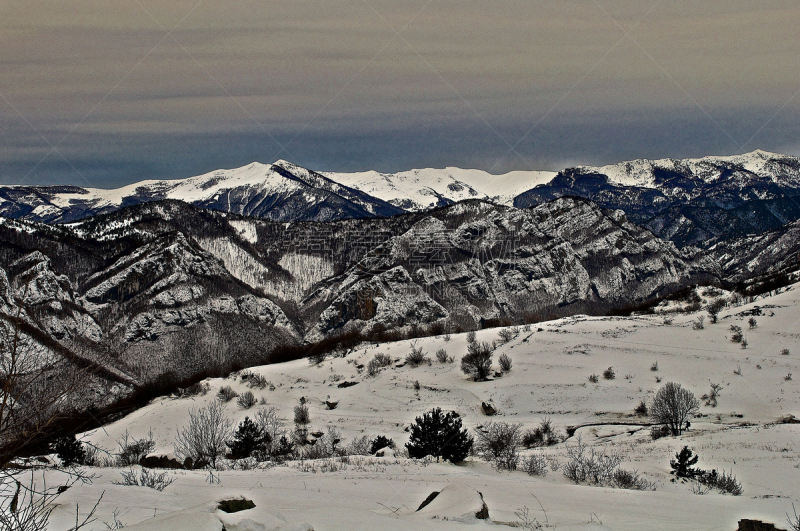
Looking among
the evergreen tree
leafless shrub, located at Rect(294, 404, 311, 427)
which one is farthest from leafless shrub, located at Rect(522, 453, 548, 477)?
leafless shrub, located at Rect(294, 404, 311, 427)

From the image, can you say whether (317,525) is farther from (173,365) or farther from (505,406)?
(173,365)

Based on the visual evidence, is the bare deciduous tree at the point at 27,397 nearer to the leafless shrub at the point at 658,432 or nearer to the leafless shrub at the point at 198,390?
the leafless shrub at the point at 658,432

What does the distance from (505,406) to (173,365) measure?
153779 mm

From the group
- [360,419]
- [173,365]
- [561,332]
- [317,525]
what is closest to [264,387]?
[360,419]

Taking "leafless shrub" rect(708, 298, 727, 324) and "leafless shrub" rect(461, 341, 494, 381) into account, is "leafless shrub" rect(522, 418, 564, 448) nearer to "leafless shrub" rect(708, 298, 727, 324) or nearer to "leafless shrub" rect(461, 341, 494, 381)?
"leafless shrub" rect(461, 341, 494, 381)

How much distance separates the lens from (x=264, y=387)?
51906 mm

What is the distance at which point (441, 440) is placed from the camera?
24594 mm

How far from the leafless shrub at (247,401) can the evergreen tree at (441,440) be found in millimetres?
24871

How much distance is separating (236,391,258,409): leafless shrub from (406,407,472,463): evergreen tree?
2487 cm

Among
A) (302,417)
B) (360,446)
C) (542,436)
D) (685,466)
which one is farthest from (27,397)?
(302,417)

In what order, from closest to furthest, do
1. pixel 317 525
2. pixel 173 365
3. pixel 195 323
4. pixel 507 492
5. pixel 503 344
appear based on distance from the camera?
pixel 317 525 < pixel 507 492 < pixel 503 344 < pixel 173 365 < pixel 195 323

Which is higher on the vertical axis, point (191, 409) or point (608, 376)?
point (608, 376)

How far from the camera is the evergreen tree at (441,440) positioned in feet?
79.0

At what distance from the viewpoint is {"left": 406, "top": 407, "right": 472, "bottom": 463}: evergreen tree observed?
79.0 ft
